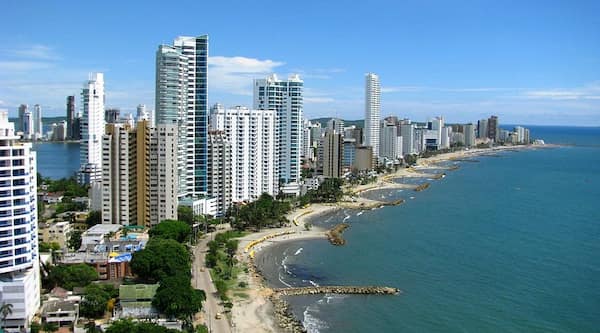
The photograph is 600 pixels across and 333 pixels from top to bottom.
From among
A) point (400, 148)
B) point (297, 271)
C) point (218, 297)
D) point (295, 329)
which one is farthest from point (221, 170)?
point (400, 148)

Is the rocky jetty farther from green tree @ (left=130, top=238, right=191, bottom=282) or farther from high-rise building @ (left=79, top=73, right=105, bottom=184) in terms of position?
green tree @ (left=130, top=238, right=191, bottom=282)

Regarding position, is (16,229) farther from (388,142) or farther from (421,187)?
(388,142)

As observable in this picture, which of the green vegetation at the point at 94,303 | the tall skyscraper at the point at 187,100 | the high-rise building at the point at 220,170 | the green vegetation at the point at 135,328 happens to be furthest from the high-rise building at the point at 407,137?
the green vegetation at the point at 135,328

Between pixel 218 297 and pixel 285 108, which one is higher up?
pixel 285 108

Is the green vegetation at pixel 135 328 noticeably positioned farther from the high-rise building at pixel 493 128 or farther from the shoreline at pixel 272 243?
the high-rise building at pixel 493 128

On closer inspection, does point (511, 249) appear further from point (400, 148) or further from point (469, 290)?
point (400, 148)
